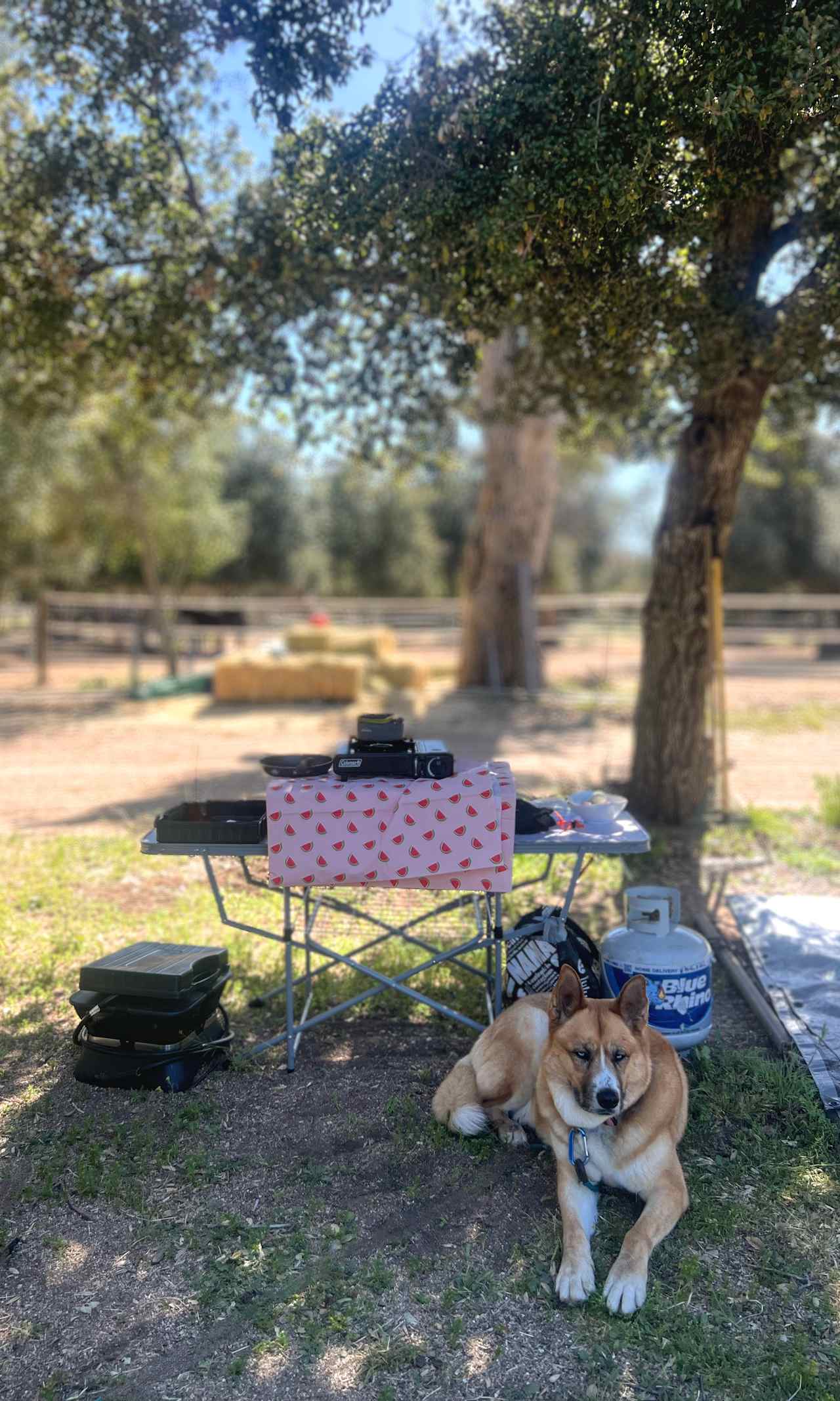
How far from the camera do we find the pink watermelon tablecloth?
3895 mm

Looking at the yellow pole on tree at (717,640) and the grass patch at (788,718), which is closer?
the yellow pole on tree at (717,640)

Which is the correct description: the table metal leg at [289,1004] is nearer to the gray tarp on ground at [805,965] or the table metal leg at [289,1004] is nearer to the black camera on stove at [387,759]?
the black camera on stove at [387,759]

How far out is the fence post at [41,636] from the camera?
668 inches

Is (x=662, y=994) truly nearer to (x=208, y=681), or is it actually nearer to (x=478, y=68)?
(x=478, y=68)

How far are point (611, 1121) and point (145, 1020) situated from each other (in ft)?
6.30

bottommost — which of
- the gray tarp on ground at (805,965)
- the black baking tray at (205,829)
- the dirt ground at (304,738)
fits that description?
the dirt ground at (304,738)

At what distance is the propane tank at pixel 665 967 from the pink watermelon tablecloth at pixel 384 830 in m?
0.75

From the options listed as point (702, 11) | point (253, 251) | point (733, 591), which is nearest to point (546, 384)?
point (253, 251)

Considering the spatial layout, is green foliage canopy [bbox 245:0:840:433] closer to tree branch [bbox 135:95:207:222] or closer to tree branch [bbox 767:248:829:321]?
tree branch [bbox 767:248:829:321]

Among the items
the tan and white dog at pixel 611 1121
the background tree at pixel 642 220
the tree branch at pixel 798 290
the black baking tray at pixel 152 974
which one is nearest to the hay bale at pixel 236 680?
the background tree at pixel 642 220

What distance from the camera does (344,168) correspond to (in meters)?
5.35

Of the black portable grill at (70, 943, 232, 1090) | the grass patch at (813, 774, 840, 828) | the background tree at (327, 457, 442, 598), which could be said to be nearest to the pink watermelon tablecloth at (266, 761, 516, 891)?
the black portable grill at (70, 943, 232, 1090)

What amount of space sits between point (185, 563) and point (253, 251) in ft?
72.5

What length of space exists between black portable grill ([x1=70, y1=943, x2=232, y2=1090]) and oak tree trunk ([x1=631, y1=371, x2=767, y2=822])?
443 cm
